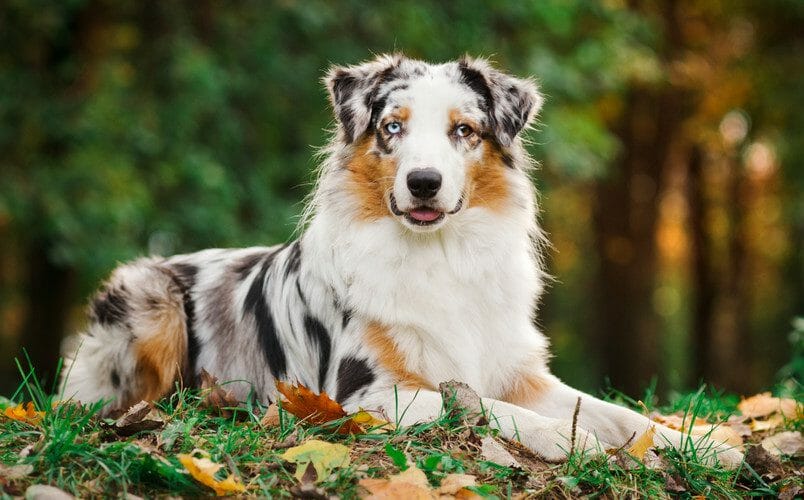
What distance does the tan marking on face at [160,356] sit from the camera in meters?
5.04

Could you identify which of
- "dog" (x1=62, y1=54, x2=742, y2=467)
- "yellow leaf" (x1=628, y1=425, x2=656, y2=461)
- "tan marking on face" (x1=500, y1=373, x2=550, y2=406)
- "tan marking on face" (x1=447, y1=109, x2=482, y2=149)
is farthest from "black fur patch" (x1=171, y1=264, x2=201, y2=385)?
"yellow leaf" (x1=628, y1=425, x2=656, y2=461)

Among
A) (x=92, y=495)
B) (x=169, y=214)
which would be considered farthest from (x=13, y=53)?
(x=92, y=495)

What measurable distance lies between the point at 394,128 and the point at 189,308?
1.74m

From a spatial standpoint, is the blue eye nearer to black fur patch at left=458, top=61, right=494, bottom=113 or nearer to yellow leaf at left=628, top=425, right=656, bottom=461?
black fur patch at left=458, top=61, right=494, bottom=113

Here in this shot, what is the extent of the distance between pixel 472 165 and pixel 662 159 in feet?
40.9

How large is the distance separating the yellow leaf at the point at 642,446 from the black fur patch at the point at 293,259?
2.03m

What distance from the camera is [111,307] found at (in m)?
5.25

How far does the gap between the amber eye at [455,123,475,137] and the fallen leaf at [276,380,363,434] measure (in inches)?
63.0

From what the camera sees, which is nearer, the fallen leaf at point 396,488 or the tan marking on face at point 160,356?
the fallen leaf at point 396,488

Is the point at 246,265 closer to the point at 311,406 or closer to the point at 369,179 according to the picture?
the point at 369,179

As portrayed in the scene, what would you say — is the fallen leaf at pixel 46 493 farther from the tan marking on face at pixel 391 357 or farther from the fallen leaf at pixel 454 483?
the tan marking on face at pixel 391 357

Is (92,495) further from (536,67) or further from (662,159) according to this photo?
(662,159)

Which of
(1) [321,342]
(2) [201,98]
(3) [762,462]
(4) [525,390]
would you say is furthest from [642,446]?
(2) [201,98]

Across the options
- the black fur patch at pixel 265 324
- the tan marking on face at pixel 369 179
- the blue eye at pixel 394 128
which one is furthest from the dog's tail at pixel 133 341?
the blue eye at pixel 394 128
